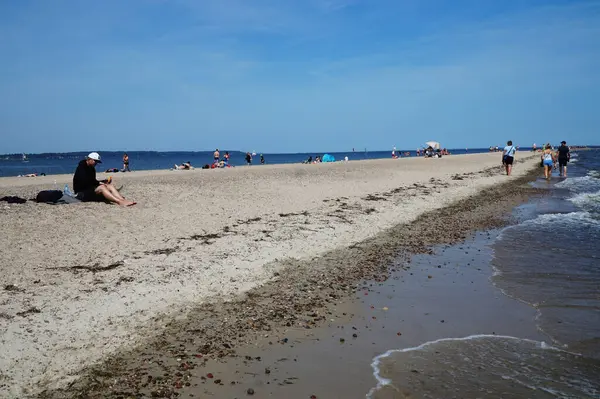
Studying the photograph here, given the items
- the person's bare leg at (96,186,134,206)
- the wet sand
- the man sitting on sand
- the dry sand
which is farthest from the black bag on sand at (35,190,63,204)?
the wet sand

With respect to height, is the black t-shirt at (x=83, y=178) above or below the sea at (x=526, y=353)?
above

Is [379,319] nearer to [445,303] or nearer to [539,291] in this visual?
[445,303]

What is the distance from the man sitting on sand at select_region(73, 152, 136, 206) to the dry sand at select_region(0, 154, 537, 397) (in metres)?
0.69

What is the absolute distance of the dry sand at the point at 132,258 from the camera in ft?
16.0

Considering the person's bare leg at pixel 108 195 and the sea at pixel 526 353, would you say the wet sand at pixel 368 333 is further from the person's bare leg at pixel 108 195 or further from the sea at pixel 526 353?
the person's bare leg at pixel 108 195

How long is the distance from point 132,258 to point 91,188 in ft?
17.9

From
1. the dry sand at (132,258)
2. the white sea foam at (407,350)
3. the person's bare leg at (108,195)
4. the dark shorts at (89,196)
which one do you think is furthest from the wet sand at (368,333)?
the dark shorts at (89,196)

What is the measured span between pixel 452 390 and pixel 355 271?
4.04 meters

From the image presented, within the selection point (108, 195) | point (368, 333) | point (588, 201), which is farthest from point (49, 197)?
point (588, 201)

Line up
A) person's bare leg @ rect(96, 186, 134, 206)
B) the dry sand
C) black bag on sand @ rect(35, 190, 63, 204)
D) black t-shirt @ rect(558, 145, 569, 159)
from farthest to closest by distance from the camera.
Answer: black t-shirt @ rect(558, 145, 569, 159)
person's bare leg @ rect(96, 186, 134, 206)
black bag on sand @ rect(35, 190, 63, 204)
the dry sand

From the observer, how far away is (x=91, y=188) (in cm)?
1227

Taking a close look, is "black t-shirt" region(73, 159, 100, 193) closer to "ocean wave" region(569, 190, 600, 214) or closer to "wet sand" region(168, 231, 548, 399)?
"wet sand" region(168, 231, 548, 399)

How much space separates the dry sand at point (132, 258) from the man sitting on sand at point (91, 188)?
693mm

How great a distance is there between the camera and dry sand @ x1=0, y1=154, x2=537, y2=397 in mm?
4863
